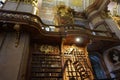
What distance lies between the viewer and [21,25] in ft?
20.1

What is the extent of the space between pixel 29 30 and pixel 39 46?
1170 mm

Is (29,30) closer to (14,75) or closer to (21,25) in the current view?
(21,25)

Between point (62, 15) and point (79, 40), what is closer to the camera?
point (79, 40)

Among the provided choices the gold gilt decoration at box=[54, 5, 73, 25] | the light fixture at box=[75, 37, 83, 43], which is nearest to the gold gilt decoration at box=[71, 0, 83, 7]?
the gold gilt decoration at box=[54, 5, 73, 25]

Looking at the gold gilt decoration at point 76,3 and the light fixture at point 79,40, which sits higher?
the gold gilt decoration at point 76,3

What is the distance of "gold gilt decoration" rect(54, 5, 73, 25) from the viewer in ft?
33.0

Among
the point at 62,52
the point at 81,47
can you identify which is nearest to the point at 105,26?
the point at 81,47

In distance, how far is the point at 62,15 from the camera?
10.5 meters

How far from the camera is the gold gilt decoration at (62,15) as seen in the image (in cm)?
1005

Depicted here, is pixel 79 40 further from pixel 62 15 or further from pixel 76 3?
pixel 76 3

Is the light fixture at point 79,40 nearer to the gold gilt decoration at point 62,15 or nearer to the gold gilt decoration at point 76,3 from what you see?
the gold gilt decoration at point 62,15

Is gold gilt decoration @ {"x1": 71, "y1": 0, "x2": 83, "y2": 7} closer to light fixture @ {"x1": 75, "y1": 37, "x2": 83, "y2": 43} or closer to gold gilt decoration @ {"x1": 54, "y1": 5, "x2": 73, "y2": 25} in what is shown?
gold gilt decoration @ {"x1": 54, "y1": 5, "x2": 73, "y2": 25}

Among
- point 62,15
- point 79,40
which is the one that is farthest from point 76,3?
point 79,40

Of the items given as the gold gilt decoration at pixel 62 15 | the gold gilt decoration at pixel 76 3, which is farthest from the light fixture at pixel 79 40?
the gold gilt decoration at pixel 76 3
